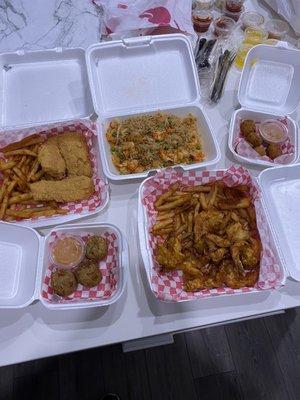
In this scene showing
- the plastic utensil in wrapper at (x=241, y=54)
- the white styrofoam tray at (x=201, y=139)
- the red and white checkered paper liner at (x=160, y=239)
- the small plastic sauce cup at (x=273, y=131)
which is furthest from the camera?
the plastic utensil in wrapper at (x=241, y=54)

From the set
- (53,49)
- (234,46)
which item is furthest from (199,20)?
(53,49)

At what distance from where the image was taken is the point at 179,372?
70.1 inches

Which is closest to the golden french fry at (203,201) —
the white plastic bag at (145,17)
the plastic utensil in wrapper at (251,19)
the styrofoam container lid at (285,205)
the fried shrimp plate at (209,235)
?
the fried shrimp plate at (209,235)

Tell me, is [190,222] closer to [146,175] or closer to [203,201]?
[203,201]

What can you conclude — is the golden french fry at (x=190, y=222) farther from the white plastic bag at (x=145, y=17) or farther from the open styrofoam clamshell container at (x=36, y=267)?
the white plastic bag at (x=145, y=17)

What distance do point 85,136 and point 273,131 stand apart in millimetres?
791

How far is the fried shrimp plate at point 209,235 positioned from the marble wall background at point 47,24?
99 cm

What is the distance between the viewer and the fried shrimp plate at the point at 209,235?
112 cm

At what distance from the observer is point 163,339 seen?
52.9 inches

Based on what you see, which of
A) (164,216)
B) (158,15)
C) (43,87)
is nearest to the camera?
(164,216)

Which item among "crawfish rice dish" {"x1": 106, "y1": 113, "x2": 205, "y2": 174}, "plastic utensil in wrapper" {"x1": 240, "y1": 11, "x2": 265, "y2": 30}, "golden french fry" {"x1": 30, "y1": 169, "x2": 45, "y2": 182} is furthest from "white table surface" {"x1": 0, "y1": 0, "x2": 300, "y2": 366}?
Result: "plastic utensil in wrapper" {"x1": 240, "y1": 11, "x2": 265, "y2": 30}

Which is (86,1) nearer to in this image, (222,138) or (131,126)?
(131,126)

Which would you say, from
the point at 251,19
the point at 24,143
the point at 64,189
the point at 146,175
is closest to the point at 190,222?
the point at 146,175

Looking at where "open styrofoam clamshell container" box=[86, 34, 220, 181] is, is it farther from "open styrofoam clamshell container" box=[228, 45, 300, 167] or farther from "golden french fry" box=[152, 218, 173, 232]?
"golden french fry" box=[152, 218, 173, 232]
